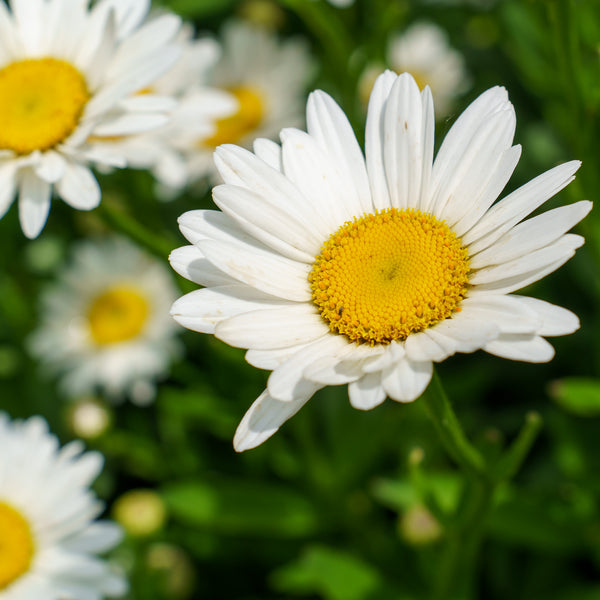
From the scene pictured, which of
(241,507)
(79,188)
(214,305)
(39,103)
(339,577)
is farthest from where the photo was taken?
(241,507)

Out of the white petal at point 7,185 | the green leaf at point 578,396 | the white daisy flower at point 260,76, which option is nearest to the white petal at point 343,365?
the green leaf at point 578,396

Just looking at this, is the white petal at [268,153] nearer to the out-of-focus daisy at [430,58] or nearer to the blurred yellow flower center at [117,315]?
the blurred yellow flower center at [117,315]

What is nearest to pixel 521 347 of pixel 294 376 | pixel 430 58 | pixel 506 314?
pixel 506 314

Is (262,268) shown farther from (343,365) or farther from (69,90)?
(69,90)

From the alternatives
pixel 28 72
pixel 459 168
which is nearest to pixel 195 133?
pixel 28 72

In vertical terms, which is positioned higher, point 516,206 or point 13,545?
point 516,206
